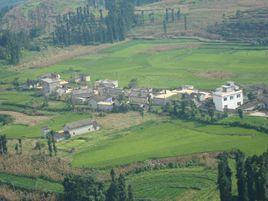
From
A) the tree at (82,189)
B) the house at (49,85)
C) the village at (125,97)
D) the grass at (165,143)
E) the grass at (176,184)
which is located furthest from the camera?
the house at (49,85)

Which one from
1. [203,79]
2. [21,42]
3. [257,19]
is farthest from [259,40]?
[21,42]

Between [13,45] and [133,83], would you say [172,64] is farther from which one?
[13,45]

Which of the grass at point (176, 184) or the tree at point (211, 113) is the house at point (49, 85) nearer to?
the tree at point (211, 113)

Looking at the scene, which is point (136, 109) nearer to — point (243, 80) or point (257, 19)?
point (243, 80)

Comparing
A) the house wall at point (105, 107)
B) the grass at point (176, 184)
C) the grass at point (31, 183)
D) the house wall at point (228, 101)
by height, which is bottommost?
the grass at point (31, 183)

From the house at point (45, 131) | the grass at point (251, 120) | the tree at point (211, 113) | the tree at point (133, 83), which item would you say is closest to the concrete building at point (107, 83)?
the tree at point (133, 83)

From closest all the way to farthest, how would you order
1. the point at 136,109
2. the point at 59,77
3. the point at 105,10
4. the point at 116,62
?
the point at 136,109, the point at 59,77, the point at 116,62, the point at 105,10

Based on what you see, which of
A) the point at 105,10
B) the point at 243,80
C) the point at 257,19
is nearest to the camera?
the point at 243,80
